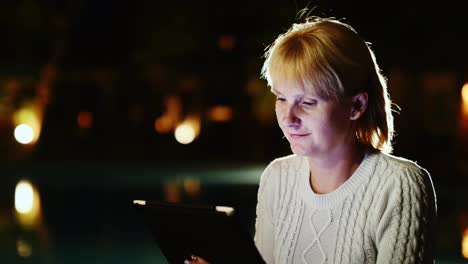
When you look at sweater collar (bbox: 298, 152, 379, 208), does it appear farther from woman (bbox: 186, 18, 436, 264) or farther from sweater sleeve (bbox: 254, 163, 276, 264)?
sweater sleeve (bbox: 254, 163, 276, 264)

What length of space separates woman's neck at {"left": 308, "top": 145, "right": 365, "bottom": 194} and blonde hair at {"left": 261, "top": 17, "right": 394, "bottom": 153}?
21 centimetres

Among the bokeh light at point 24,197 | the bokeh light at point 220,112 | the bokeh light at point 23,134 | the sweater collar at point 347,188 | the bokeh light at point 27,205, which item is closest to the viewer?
the sweater collar at point 347,188

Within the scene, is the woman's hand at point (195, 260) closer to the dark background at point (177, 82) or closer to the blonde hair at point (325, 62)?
the blonde hair at point (325, 62)

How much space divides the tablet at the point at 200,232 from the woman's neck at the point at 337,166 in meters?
0.50

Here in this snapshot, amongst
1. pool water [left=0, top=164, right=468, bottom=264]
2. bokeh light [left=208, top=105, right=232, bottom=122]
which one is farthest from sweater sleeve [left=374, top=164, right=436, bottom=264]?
bokeh light [left=208, top=105, right=232, bottom=122]

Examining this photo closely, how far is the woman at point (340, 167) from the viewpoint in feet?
8.20

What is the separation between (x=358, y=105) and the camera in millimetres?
2670

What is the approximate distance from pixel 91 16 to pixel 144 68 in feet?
10.5

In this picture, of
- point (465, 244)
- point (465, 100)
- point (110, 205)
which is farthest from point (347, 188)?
point (465, 100)

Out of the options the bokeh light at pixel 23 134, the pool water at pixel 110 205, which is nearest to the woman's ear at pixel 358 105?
the pool water at pixel 110 205

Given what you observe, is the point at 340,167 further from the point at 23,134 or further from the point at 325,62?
the point at 23,134

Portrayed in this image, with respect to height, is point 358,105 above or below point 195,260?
above

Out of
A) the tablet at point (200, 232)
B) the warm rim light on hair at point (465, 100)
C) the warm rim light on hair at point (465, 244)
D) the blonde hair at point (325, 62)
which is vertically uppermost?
the warm rim light on hair at point (465, 100)

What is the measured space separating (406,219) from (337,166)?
1.12ft
